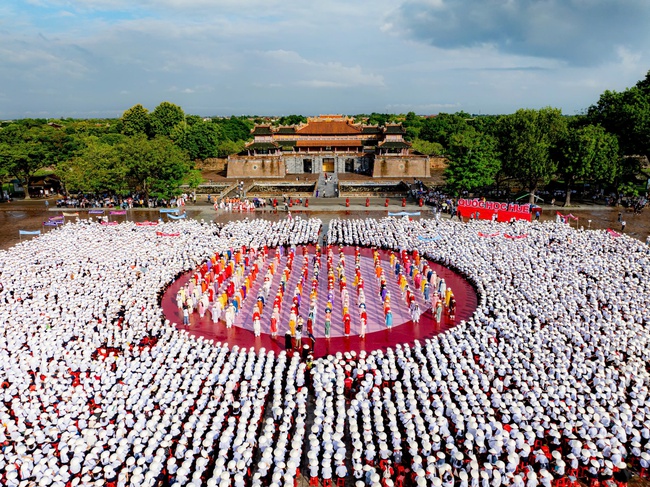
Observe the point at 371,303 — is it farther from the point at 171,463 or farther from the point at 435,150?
the point at 435,150

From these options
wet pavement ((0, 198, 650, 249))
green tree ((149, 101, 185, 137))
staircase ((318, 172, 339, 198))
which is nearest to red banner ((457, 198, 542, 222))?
wet pavement ((0, 198, 650, 249))

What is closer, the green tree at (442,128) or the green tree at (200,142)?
the green tree at (200,142)

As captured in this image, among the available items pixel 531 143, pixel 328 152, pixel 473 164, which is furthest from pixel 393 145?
pixel 531 143

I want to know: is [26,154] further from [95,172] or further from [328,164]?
[328,164]

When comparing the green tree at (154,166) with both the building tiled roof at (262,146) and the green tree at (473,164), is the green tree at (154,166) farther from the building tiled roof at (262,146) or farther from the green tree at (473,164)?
the green tree at (473,164)

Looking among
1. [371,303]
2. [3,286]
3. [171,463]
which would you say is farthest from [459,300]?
[3,286]

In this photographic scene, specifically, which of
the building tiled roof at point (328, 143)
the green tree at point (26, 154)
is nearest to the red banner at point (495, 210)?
the building tiled roof at point (328, 143)
